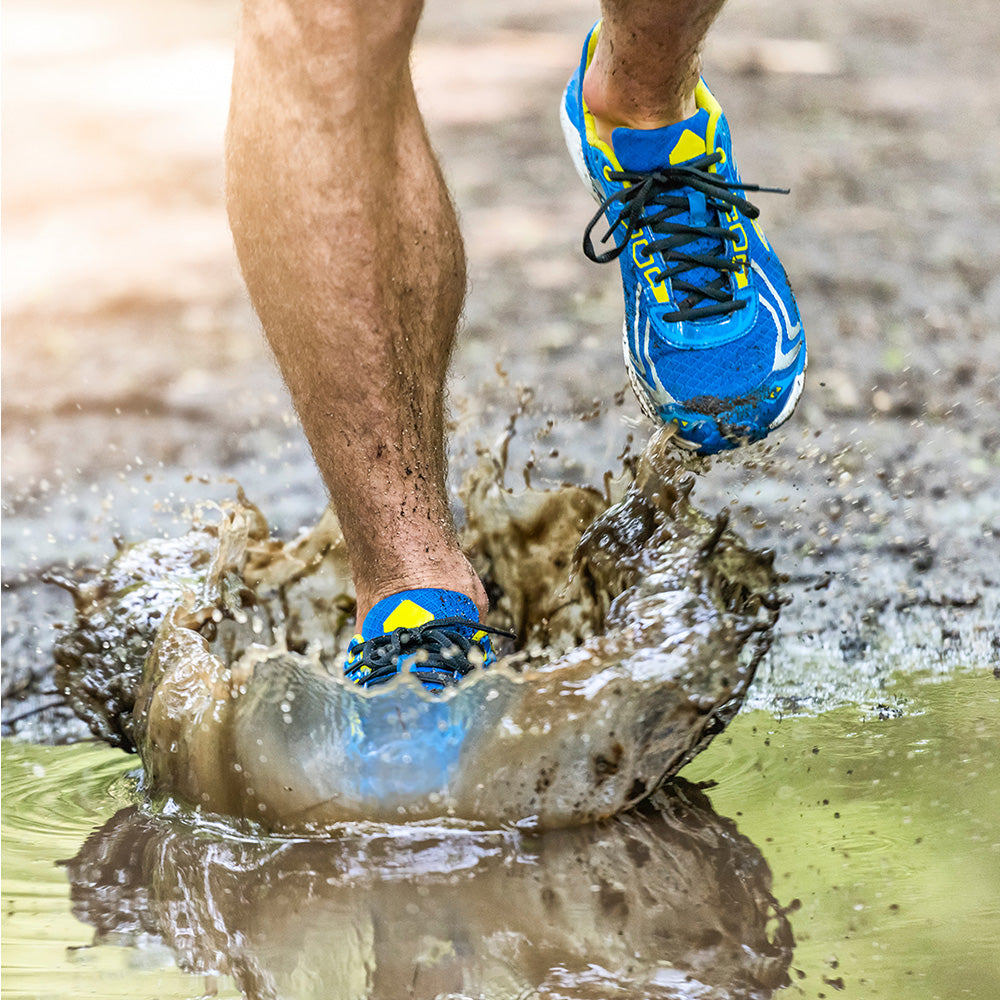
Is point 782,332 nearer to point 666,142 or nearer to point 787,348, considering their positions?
point 787,348

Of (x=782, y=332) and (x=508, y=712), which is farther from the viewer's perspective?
(x=782, y=332)

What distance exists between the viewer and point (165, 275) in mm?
4094

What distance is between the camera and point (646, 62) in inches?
67.2

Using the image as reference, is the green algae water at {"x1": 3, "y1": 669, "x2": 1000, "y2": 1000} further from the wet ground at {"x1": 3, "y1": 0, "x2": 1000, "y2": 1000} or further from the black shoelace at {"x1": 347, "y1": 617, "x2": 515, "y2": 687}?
the black shoelace at {"x1": 347, "y1": 617, "x2": 515, "y2": 687}

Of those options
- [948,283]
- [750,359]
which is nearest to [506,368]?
[948,283]

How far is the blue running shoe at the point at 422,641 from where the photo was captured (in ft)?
4.83

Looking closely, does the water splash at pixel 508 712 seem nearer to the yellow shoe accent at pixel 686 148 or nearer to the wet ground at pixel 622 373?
the wet ground at pixel 622 373

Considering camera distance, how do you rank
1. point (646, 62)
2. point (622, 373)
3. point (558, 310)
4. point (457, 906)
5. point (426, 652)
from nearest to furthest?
point (457, 906) → point (426, 652) → point (646, 62) → point (622, 373) → point (558, 310)

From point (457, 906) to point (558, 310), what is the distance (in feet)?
8.25

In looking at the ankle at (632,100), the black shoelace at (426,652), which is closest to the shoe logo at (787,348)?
the ankle at (632,100)

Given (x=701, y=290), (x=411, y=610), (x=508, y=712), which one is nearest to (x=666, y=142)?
(x=701, y=290)

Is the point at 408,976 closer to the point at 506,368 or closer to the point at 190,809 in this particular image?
the point at 190,809

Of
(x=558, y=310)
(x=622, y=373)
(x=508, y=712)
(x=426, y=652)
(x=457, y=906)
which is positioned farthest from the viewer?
(x=558, y=310)

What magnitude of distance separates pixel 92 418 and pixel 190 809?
197 centimetres
